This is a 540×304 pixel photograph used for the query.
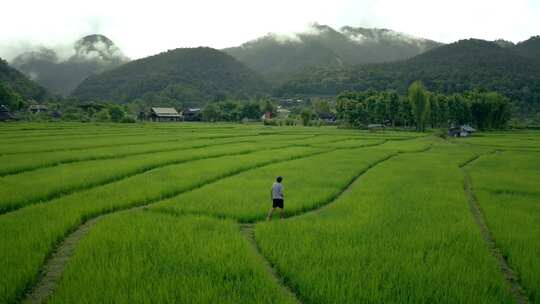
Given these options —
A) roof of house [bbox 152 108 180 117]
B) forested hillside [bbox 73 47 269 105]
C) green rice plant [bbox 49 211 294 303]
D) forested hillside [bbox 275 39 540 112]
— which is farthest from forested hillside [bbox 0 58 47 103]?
green rice plant [bbox 49 211 294 303]

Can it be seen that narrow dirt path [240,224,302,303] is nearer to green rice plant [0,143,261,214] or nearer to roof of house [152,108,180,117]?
green rice plant [0,143,261,214]

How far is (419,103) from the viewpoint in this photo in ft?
208

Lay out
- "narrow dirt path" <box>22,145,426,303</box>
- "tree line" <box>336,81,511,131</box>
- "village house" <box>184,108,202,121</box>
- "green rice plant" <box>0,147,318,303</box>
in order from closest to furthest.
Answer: "narrow dirt path" <box>22,145,426,303</box> < "green rice plant" <box>0,147,318,303</box> < "tree line" <box>336,81,511,131</box> < "village house" <box>184,108,202,121</box>

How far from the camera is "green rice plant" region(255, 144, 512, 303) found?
229 inches

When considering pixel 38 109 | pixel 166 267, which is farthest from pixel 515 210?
pixel 38 109

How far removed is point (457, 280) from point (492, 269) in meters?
1.02

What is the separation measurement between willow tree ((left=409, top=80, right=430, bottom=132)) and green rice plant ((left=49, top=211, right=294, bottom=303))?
198 feet

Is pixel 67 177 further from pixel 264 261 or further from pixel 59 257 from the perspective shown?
pixel 264 261

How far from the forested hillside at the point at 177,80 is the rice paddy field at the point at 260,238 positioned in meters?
132

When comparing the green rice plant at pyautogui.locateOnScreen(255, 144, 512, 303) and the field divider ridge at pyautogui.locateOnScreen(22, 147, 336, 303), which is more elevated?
the green rice plant at pyautogui.locateOnScreen(255, 144, 512, 303)

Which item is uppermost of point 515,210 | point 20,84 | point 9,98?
point 20,84

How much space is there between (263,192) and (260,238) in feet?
15.6

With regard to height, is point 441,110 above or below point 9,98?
below

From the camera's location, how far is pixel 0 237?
7934 mm
